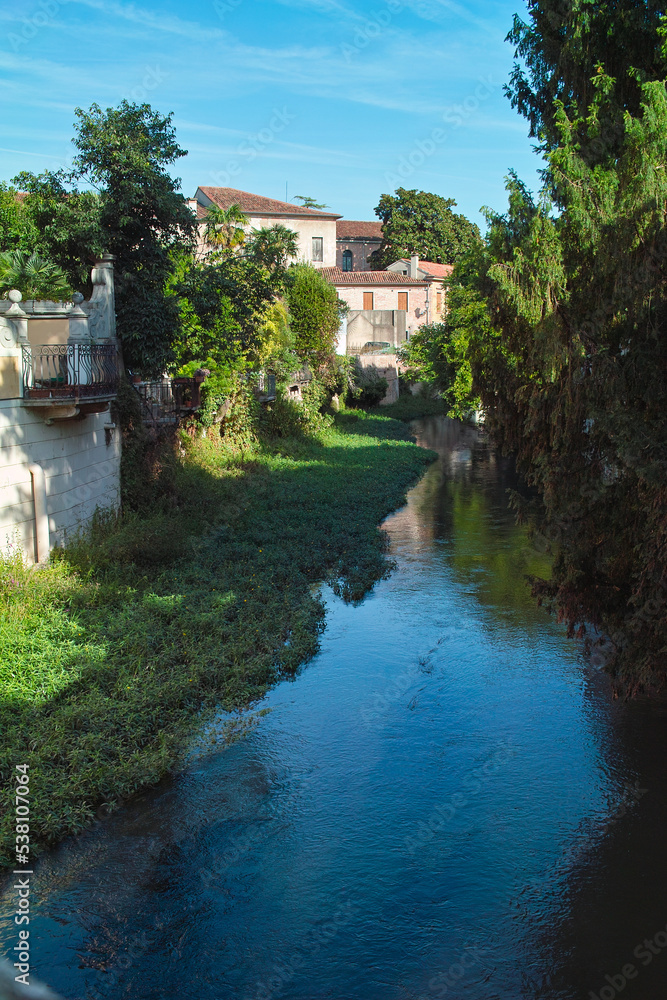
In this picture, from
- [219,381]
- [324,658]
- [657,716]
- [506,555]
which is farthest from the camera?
[219,381]

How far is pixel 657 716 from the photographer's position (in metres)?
9.65

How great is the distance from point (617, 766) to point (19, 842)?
5844 mm

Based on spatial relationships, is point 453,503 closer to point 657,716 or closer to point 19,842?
point 657,716

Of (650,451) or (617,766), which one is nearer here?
(650,451)

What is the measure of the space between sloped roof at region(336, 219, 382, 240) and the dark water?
58.2 metres

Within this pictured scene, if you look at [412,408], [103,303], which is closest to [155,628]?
[103,303]

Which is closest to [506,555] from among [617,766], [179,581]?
[179,581]

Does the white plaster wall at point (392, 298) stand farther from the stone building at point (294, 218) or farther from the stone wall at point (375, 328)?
the stone wall at point (375, 328)

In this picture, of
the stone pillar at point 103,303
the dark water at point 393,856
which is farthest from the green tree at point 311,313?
the dark water at point 393,856

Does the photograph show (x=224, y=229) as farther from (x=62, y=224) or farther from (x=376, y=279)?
(x=376, y=279)

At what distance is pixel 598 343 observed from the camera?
7336 mm

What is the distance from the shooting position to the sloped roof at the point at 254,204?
4206 cm

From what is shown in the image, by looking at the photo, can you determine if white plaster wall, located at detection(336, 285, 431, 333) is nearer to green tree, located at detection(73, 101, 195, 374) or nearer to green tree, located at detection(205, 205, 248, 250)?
green tree, located at detection(205, 205, 248, 250)

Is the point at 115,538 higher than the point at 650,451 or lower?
lower
